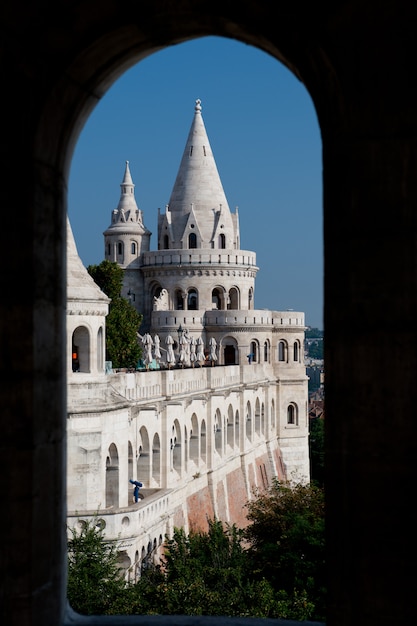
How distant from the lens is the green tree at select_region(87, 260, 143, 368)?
192 feet

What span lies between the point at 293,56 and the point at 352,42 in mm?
374

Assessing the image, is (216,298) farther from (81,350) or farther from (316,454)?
(81,350)

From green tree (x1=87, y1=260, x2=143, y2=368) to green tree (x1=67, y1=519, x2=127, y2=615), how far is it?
32552mm

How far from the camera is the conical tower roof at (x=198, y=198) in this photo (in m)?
69.2

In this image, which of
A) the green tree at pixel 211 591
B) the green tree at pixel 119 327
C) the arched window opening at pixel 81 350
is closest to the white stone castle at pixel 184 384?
the arched window opening at pixel 81 350

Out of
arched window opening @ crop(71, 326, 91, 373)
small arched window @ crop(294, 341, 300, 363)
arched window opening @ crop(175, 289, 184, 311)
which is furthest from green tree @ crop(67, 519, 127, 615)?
arched window opening @ crop(175, 289, 184, 311)

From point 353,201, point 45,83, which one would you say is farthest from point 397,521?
point 45,83

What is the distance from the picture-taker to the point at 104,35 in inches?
228

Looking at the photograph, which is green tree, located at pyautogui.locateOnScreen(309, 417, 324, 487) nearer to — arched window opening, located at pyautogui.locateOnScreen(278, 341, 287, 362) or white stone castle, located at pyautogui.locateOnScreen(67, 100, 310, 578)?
white stone castle, located at pyautogui.locateOnScreen(67, 100, 310, 578)

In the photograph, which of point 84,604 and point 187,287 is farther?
point 187,287

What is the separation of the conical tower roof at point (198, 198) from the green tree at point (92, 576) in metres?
44.5

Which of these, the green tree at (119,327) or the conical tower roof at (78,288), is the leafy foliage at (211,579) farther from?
the green tree at (119,327)

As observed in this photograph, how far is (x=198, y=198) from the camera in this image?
6975 centimetres

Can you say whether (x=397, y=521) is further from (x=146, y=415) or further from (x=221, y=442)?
(x=221, y=442)
